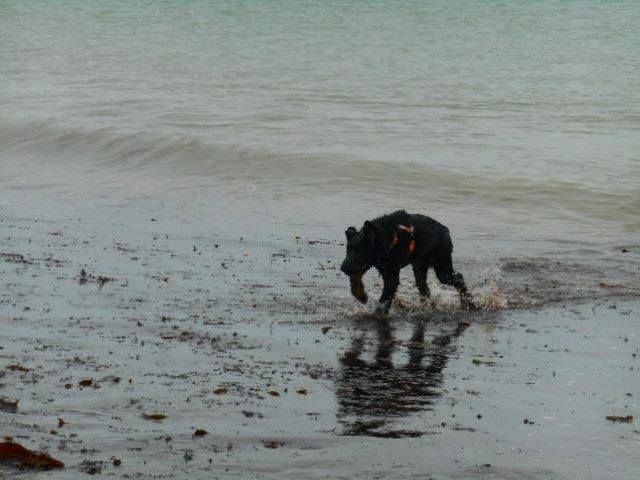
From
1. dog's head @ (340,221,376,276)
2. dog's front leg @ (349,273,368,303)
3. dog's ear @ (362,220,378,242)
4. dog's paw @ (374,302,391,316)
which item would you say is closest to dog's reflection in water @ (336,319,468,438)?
dog's paw @ (374,302,391,316)

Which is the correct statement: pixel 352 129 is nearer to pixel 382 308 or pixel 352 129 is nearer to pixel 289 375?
pixel 382 308

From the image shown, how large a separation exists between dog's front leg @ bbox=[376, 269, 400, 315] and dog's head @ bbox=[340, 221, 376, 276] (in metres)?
0.49

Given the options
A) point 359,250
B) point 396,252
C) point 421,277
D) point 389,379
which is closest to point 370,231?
point 359,250

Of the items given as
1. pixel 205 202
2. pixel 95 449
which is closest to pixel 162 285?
pixel 95 449

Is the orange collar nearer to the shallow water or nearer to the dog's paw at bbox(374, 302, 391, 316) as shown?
the dog's paw at bbox(374, 302, 391, 316)

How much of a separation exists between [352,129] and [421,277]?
1734cm

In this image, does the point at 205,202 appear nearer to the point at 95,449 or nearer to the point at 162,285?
the point at 162,285

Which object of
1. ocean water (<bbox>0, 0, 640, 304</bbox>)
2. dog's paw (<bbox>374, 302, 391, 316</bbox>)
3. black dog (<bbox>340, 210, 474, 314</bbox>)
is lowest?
dog's paw (<bbox>374, 302, 391, 316</bbox>)

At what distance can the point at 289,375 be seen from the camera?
9.72 m

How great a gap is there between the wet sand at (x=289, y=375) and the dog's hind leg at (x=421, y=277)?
0.20 m

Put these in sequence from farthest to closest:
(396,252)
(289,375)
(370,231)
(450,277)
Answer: (450,277) → (396,252) → (370,231) → (289,375)

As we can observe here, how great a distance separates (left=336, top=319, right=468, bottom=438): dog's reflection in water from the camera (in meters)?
8.66

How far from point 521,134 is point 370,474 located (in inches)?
895

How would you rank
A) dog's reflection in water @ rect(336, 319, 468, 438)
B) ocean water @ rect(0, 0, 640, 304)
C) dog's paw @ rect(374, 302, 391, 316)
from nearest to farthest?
1. dog's reflection in water @ rect(336, 319, 468, 438)
2. dog's paw @ rect(374, 302, 391, 316)
3. ocean water @ rect(0, 0, 640, 304)
